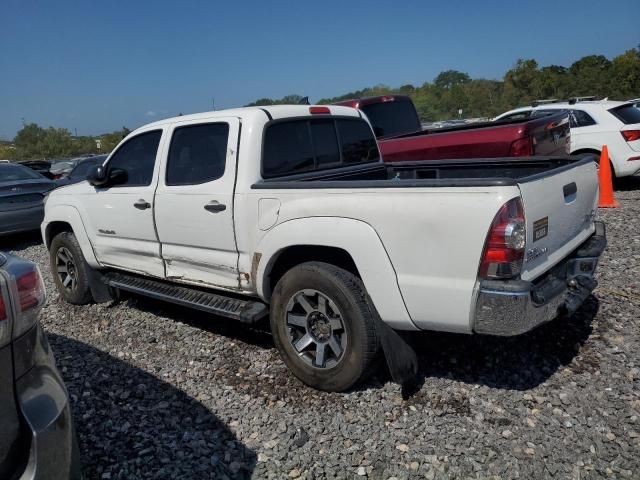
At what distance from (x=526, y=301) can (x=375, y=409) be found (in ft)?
3.86

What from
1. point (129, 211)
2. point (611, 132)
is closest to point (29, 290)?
point (129, 211)

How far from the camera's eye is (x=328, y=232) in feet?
10.7

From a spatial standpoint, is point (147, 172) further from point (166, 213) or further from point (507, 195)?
point (507, 195)

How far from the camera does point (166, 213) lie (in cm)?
429

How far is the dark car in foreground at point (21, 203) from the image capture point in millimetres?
9094

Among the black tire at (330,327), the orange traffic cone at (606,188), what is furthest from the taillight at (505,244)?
the orange traffic cone at (606,188)

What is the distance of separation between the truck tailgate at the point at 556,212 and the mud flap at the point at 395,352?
0.82 metres

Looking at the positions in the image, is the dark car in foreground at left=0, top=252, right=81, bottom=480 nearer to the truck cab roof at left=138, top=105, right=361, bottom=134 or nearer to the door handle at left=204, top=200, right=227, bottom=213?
the door handle at left=204, top=200, right=227, bottom=213

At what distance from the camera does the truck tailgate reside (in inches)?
113

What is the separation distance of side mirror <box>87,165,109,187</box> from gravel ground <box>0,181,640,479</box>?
143 centimetres

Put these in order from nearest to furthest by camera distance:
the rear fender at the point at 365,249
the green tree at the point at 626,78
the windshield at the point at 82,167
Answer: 1. the rear fender at the point at 365,249
2. the windshield at the point at 82,167
3. the green tree at the point at 626,78

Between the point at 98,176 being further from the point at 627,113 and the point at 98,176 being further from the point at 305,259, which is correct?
the point at 627,113

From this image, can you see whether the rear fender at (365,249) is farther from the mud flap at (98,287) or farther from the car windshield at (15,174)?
the car windshield at (15,174)

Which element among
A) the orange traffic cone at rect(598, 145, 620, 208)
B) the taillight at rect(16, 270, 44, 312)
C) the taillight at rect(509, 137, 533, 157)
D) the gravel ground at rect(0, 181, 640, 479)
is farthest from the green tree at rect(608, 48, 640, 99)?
the taillight at rect(16, 270, 44, 312)
